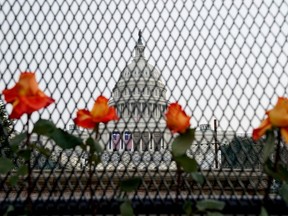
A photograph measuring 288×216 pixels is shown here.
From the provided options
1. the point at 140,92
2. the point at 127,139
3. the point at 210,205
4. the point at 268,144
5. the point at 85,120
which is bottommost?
the point at 210,205

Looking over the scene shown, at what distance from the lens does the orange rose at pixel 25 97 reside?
0.80m

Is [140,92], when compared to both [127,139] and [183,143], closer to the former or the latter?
[127,139]

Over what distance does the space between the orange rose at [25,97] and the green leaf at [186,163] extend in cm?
31

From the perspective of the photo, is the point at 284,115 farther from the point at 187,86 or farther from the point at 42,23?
the point at 42,23

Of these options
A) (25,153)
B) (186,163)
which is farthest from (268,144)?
(25,153)

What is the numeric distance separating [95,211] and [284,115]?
472 mm

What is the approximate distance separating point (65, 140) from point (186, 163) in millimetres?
278

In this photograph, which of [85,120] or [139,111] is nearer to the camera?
[85,120]

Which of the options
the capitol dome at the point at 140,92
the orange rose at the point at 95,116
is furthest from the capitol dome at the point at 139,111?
the orange rose at the point at 95,116

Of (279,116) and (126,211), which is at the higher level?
(279,116)

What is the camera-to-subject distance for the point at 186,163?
2.70 ft

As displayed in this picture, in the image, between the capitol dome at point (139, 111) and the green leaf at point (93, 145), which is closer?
the green leaf at point (93, 145)

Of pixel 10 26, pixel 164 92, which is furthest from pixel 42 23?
pixel 164 92

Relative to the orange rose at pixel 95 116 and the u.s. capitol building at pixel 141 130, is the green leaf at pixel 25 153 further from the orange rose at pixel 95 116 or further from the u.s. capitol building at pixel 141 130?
the u.s. capitol building at pixel 141 130
